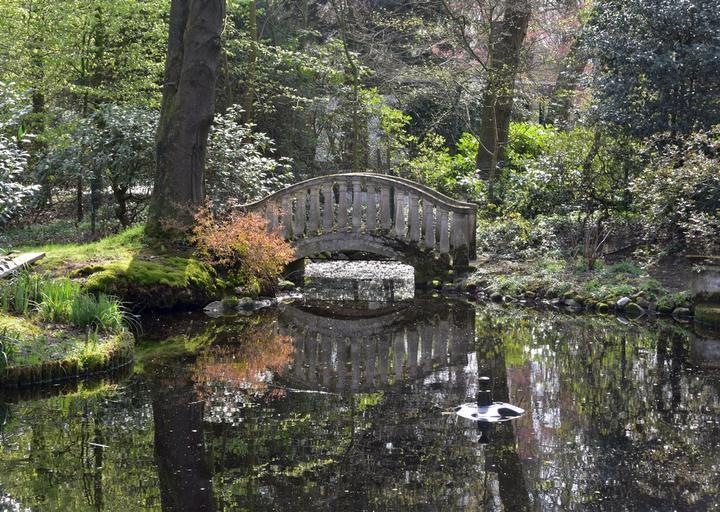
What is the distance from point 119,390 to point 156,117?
32.1ft

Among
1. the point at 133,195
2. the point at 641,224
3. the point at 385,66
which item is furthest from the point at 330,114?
the point at 641,224

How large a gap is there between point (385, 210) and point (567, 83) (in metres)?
7.74

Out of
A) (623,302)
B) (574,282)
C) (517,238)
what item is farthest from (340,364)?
(517,238)

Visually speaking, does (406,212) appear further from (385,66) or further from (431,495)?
(431,495)

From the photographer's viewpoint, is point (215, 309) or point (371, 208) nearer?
point (215, 309)

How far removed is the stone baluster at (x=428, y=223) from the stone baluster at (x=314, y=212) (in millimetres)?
1815

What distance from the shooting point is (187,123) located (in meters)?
14.5

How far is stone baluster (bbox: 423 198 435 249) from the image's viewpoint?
15633mm

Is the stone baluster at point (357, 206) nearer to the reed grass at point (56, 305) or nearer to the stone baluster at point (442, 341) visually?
the stone baluster at point (442, 341)

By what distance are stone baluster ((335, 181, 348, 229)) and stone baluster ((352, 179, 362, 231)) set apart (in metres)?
0.15

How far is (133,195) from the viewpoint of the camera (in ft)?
59.9

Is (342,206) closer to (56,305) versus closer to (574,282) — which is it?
(574,282)

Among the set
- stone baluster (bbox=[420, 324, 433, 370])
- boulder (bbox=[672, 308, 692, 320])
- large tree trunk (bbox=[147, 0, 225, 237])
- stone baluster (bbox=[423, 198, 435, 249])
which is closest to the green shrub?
boulder (bbox=[672, 308, 692, 320])

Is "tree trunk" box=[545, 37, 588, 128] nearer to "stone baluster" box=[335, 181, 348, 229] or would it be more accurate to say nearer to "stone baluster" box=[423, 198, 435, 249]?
"stone baluster" box=[423, 198, 435, 249]
